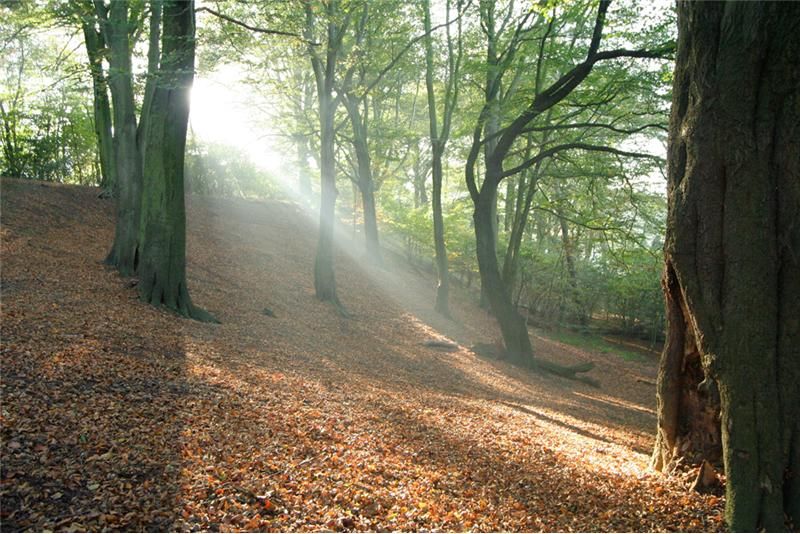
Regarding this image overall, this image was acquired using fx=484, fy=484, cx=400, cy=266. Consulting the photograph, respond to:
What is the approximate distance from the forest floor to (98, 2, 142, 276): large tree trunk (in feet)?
2.27

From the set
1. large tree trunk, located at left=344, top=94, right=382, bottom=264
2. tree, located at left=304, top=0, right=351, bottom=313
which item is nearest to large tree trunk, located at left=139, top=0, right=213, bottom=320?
tree, located at left=304, top=0, right=351, bottom=313

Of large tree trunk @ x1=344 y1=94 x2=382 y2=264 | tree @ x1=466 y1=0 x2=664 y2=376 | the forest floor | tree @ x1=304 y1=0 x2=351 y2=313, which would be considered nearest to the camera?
the forest floor

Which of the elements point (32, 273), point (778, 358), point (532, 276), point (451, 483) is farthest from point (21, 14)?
point (532, 276)

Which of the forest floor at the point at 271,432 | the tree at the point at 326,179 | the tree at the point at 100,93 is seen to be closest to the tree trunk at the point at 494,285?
the forest floor at the point at 271,432

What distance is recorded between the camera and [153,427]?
388 cm

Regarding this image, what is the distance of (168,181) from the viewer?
27.1 feet

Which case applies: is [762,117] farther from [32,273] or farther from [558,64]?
[32,273]

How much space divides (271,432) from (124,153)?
8.85m

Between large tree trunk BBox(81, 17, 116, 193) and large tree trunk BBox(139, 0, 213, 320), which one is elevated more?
large tree trunk BBox(81, 17, 116, 193)

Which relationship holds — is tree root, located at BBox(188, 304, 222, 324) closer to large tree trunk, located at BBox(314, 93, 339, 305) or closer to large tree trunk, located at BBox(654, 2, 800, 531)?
large tree trunk, located at BBox(314, 93, 339, 305)

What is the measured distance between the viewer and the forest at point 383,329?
315 cm

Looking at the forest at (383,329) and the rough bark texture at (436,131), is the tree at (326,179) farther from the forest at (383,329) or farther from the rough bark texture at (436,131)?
the rough bark texture at (436,131)

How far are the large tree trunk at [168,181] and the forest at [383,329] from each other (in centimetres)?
4

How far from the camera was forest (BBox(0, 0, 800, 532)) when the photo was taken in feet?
10.3
